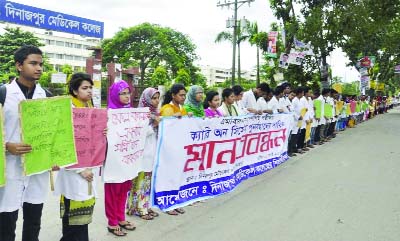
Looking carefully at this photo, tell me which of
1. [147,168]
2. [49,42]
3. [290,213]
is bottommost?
[290,213]

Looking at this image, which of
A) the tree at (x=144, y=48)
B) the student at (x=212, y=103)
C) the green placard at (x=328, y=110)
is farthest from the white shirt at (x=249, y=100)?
the tree at (x=144, y=48)

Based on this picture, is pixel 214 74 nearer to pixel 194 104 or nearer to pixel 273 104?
pixel 273 104

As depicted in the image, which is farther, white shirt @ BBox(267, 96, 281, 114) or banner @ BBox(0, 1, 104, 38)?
white shirt @ BBox(267, 96, 281, 114)

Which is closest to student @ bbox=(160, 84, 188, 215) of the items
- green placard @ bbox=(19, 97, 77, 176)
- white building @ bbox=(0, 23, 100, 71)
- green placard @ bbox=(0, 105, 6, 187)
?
green placard @ bbox=(19, 97, 77, 176)

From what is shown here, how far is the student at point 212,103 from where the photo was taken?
655cm

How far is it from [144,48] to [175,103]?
47.7m

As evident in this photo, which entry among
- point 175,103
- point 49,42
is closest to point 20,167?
point 175,103

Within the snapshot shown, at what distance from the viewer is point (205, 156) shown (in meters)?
5.96

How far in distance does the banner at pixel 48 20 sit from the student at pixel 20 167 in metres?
5.85

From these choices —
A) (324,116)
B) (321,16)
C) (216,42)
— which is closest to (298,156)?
(324,116)

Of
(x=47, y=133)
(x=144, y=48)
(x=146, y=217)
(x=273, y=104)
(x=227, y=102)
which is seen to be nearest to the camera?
(x=47, y=133)

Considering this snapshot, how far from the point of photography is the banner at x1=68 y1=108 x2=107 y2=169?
362 centimetres

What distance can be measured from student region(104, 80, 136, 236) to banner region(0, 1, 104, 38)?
17.0ft

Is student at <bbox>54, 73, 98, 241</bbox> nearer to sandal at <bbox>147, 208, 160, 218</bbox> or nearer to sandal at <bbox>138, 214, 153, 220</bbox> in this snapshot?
sandal at <bbox>138, 214, 153, 220</bbox>
